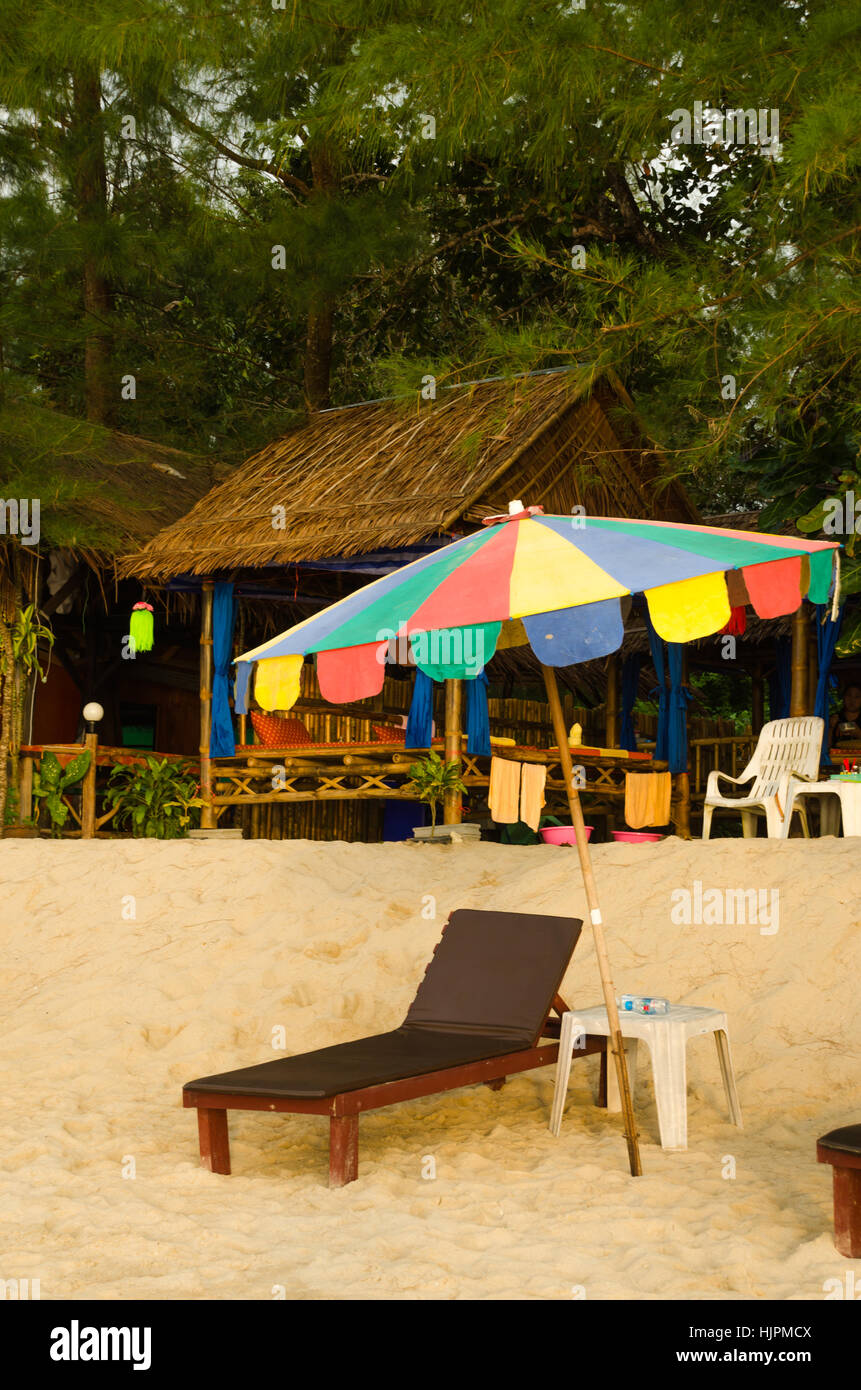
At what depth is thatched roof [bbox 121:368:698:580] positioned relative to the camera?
401 inches

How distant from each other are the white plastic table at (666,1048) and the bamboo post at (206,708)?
5.93 metres

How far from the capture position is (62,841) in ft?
30.9

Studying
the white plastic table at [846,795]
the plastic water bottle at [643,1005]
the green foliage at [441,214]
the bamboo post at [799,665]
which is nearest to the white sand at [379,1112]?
the plastic water bottle at [643,1005]

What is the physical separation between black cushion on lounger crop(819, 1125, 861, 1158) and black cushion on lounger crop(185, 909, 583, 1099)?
4.95ft

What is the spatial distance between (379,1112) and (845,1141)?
8.39ft

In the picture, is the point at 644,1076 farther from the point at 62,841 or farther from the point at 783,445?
the point at 783,445

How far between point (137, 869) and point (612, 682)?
6.41 metres

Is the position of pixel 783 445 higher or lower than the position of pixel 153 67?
lower

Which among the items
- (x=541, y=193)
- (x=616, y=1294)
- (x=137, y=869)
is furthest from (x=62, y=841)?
(x=541, y=193)

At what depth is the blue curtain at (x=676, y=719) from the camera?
11.7m

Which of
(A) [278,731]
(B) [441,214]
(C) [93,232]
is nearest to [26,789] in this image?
(A) [278,731]

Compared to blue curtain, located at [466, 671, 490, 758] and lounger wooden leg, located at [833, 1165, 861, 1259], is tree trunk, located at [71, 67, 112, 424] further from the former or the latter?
lounger wooden leg, located at [833, 1165, 861, 1259]

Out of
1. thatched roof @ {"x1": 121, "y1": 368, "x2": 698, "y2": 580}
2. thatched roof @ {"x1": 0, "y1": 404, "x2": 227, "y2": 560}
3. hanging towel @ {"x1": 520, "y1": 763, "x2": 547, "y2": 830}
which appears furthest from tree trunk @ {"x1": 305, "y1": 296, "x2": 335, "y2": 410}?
hanging towel @ {"x1": 520, "y1": 763, "x2": 547, "y2": 830}

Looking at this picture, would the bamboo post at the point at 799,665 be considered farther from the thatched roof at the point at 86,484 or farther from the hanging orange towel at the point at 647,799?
the thatched roof at the point at 86,484
